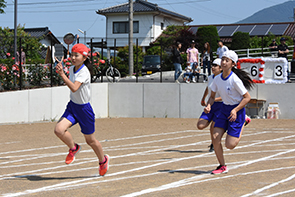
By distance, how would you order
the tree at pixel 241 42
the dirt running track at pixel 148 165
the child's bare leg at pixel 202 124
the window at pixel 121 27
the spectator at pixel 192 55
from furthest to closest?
the window at pixel 121 27
the tree at pixel 241 42
the spectator at pixel 192 55
the child's bare leg at pixel 202 124
the dirt running track at pixel 148 165

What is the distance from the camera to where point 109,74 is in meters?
18.9

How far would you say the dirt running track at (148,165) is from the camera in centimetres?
579

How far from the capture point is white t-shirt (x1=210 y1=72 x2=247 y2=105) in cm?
652

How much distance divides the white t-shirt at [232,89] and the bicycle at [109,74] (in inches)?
479

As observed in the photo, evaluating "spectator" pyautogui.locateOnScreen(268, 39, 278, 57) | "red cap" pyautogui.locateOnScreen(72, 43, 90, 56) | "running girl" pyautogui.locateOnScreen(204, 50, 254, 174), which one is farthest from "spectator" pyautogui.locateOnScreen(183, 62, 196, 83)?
"red cap" pyautogui.locateOnScreen(72, 43, 90, 56)

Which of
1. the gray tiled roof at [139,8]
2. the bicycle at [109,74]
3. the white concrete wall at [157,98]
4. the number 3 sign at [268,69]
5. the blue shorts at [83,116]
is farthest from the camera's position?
the gray tiled roof at [139,8]

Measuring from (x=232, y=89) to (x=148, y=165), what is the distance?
209 cm

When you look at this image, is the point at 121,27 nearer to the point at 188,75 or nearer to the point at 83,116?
the point at 188,75

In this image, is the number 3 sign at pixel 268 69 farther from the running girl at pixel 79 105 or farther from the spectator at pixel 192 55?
the running girl at pixel 79 105

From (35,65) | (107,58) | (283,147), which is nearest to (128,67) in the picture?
(107,58)

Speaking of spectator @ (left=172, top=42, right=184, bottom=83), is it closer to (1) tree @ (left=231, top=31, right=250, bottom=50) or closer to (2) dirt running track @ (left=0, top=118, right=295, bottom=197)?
(2) dirt running track @ (left=0, top=118, right=295, bottom=197)

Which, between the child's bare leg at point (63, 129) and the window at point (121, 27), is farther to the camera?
the window at point (121, 27)

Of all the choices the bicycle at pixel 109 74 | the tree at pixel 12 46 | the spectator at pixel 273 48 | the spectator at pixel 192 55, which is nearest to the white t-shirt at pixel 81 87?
the tree at pixel 12 46

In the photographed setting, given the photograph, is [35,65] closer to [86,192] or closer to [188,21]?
[86,192]
